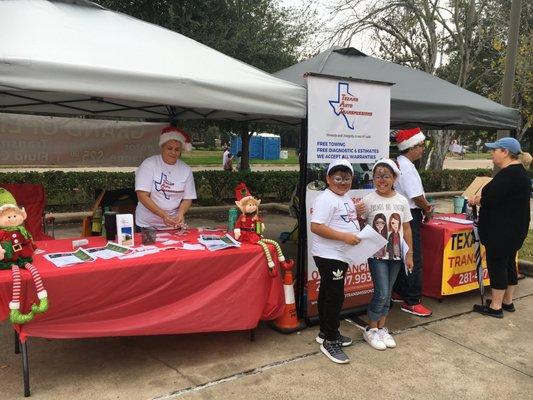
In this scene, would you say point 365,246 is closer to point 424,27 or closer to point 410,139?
point 410,139

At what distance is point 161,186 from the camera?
3.94m

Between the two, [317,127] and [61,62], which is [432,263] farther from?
[61,62]

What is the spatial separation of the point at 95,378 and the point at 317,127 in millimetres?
2587

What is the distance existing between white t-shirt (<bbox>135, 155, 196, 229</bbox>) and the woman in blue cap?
110 inches

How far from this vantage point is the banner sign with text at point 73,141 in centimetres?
581

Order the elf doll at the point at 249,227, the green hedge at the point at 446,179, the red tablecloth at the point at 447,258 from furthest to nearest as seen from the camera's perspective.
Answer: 1. the green hedge at the point at 446,179
2. the red tablecloth at the point at 447,258
3. the elf doll at the point at 249,227

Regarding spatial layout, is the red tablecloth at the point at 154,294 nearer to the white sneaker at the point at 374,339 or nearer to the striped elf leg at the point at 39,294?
the striped elf leg at the point at 39,294

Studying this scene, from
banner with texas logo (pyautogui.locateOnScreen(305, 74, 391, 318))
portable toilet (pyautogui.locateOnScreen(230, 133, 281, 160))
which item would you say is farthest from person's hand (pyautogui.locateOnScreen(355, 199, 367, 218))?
portable toilet (pyautogui.locateOnScreen(230, 133, 281, 160))

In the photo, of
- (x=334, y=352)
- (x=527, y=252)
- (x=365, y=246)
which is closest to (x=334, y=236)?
(x=365, y=246)

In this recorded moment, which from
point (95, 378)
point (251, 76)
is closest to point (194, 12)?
point (251, 76)

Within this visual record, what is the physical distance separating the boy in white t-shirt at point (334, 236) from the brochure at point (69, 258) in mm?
1602

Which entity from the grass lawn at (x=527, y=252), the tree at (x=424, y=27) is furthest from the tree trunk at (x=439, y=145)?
the grass lawn at (x=527, y=252)

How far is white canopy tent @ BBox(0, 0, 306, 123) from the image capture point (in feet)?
9.27

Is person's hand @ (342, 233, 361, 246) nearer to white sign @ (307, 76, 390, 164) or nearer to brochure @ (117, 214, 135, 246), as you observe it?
white sign @ (307, 76, 390, 164)
